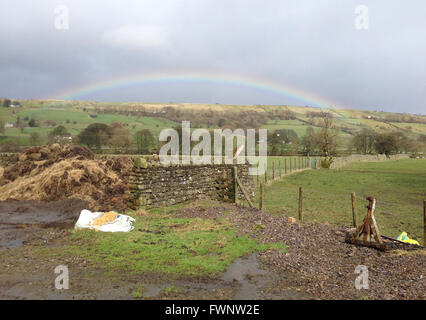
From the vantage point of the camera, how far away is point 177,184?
14539 millimetres

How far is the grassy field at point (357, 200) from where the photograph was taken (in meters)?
13.3

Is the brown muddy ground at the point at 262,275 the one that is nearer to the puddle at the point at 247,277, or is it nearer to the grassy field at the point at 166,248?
the puddle at the point at 247,277

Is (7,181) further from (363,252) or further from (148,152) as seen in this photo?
(148,152)

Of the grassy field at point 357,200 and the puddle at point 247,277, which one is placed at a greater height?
the puddle at point 247,277

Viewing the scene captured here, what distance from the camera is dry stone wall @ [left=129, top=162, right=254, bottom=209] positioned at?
13.3 meters

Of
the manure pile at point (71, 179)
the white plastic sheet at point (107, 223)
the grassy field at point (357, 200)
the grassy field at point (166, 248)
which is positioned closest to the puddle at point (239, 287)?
the grassy field at point (166, 248)

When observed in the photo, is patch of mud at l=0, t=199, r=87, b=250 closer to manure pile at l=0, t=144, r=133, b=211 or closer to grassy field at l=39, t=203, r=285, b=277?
manure pile at l=0, t=144, r=133, b=211

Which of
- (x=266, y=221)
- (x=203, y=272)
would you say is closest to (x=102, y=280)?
(x=203, y=272)

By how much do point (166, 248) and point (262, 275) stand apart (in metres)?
2.66

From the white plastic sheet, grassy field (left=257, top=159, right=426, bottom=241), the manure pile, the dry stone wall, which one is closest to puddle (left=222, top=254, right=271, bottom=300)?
the white plastic sheet

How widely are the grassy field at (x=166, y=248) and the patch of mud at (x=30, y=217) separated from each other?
1.97 meters

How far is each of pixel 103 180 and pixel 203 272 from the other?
12235mm

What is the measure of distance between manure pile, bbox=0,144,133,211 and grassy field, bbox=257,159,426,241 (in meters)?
7.95

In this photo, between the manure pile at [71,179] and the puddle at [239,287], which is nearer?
the puddle at [239,287]
